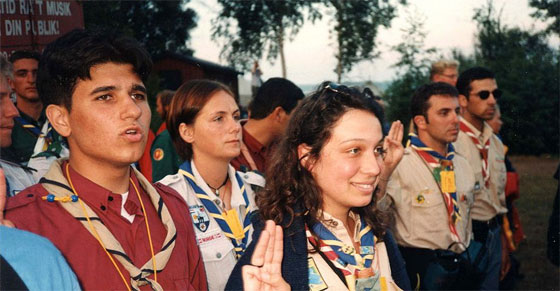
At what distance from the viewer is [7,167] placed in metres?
2.69

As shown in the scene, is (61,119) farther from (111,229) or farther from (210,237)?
(210,237)

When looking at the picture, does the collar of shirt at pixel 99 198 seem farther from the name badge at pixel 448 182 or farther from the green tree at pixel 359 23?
the green tree at pixel 359 23

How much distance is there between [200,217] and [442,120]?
7.79 ft

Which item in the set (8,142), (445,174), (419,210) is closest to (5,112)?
(8,142)

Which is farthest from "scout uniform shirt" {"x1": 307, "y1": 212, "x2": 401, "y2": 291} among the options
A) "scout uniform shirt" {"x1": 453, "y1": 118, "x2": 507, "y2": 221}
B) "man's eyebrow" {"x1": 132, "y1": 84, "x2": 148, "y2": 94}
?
"scout uniform shirt" {"x1": 453, "y1": 118, "x2": 507, "y2": 221}

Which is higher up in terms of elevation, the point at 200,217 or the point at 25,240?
the point at 25,240

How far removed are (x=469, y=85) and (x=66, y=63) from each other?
4264mm

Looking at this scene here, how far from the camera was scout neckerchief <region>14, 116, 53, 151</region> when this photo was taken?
141 inches

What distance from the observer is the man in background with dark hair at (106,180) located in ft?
5.69

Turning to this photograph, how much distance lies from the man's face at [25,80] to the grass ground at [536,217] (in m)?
5.67

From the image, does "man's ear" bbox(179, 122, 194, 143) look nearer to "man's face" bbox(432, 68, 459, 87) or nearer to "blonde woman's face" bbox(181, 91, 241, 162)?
"blonde woman's face" bbox(181, 91, 241, 162)

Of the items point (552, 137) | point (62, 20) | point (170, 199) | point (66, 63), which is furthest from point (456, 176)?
point (552, 137)

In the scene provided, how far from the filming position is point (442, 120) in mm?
4125

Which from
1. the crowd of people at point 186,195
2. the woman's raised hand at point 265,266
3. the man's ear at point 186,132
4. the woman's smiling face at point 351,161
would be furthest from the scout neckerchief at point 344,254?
the man's ear at point 186,132
